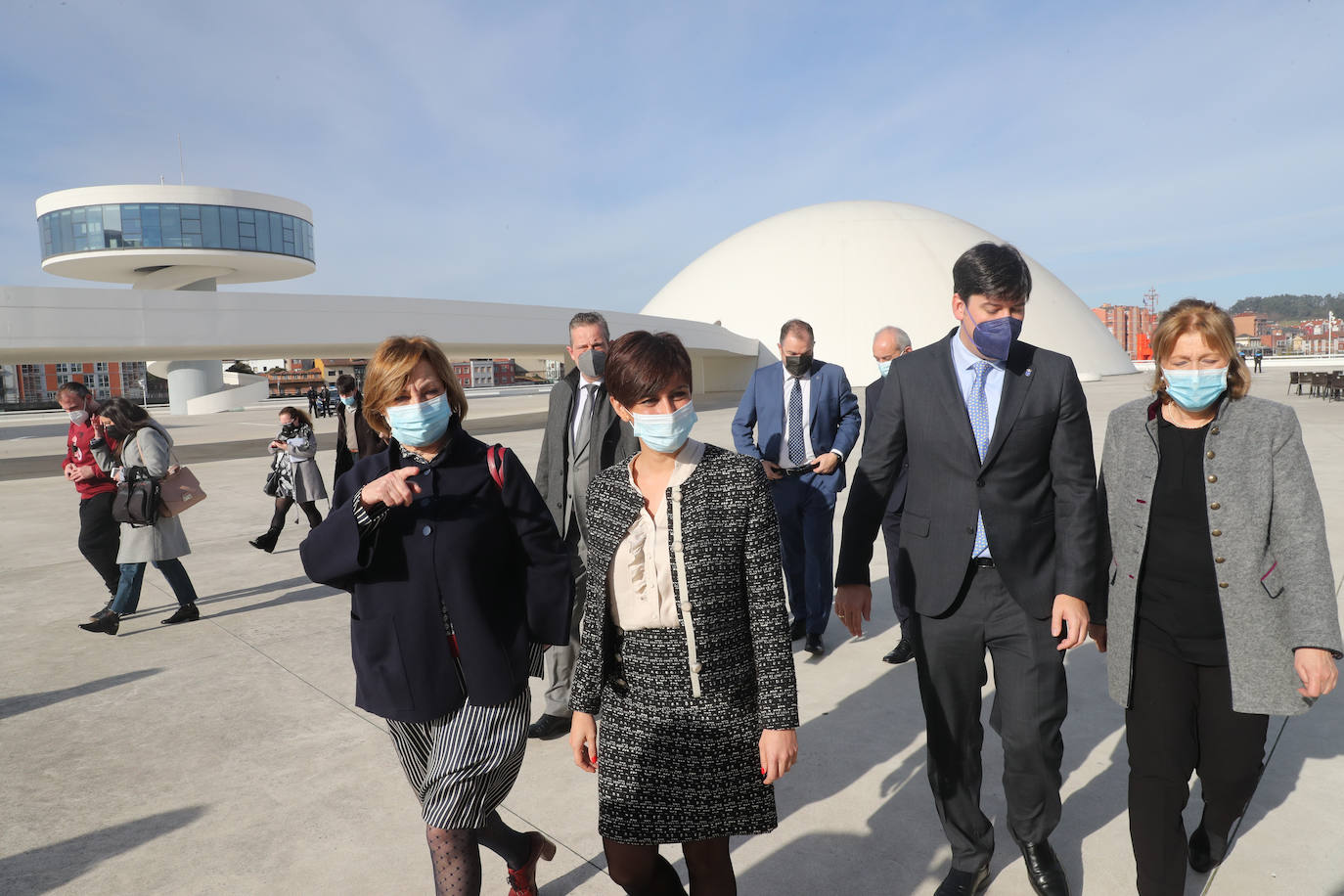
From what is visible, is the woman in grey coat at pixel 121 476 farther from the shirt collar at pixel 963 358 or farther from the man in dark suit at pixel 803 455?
the shirt collar at pixel 963 358

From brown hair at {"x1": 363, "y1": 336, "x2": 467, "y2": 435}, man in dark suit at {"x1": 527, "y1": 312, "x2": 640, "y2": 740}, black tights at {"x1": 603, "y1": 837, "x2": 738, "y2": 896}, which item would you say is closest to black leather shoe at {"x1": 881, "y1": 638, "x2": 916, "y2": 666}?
man in dark suit at {"x1": 527, "y1": 312, "x2": 640, "y2": 740}

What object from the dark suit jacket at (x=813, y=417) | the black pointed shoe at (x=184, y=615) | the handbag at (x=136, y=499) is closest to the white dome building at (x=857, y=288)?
the dark suit jacket at (x=813, y=417)

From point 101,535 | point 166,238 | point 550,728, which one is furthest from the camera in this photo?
point 166,238

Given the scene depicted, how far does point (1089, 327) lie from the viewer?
51.3 metres

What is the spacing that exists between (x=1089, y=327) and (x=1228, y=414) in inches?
2188

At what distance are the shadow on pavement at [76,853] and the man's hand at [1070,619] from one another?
3.20 meters

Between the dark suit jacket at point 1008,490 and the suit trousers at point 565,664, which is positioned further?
the suit trousers at point 565,664

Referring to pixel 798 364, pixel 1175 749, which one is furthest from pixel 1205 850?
pixel 798 364

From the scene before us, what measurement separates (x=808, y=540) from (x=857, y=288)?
44029 millimetres

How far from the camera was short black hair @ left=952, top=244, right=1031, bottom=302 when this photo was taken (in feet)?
7.95

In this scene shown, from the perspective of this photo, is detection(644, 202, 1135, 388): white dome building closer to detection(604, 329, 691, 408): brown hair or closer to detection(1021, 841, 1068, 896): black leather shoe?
detection(1021, 841, 1068, 896): black leather shoe

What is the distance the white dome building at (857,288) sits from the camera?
149 ft

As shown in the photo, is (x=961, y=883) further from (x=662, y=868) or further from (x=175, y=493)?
(x=175, y=493)

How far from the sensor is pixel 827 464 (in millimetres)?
4742
